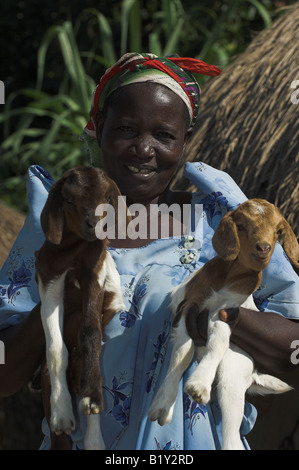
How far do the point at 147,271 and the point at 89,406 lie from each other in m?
0.50

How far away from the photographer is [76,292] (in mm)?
1720

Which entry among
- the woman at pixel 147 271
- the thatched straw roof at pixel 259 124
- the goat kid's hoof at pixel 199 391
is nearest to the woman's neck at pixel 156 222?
the woman at pixel 147 271

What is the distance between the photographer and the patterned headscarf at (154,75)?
211 cm

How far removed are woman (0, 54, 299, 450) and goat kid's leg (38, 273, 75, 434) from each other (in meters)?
0.15

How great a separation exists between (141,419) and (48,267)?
420mm

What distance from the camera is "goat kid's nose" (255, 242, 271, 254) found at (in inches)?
62.3

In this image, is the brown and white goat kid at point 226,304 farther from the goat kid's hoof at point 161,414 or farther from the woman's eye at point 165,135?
the woman's eye at point 165,135

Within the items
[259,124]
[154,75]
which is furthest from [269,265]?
[259,124]

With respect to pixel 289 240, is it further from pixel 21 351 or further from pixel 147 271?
pixel 21 351

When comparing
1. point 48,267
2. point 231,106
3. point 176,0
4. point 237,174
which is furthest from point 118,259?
point 176,0

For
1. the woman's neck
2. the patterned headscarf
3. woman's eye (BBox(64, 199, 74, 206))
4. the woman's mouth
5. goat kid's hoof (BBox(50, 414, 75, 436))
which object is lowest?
goat kid's hoof (BBox(50, 414, 75, 436))

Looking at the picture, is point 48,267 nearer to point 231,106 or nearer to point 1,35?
point 231,106

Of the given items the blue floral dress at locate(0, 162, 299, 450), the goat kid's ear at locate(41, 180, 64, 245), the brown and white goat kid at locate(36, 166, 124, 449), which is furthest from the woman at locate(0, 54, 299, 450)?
the goat kid's ear at locate(41, 180, 64, 245)

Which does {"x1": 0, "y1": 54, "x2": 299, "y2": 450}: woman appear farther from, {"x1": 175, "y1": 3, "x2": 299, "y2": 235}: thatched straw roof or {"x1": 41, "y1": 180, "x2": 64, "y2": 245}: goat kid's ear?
{"x1": 175, "y1": 3, "x2": 299, "y2": 235}: thatched straw roof
